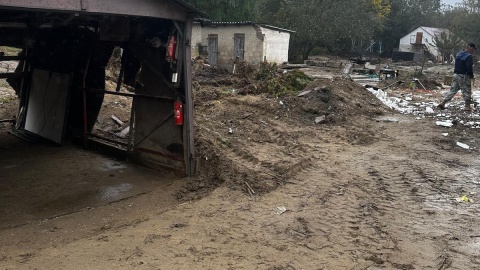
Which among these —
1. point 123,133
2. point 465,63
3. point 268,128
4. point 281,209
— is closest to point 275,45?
point 465,63

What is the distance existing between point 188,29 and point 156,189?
252 centimetres

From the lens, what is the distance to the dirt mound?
7.50 m

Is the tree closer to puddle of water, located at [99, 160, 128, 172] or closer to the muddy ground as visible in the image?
the muddy ground

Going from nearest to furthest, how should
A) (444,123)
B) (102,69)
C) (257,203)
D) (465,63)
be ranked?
1. (257,203)
2. (102,69)
3. (444,123)
4. (465,63)

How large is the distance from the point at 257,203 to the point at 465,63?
407 inches

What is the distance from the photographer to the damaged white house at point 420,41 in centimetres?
4725

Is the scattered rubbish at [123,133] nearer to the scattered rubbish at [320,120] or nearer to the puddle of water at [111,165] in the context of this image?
the puddle of water at [111,165]

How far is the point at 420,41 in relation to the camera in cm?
4909

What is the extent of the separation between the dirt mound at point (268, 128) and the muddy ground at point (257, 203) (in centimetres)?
5

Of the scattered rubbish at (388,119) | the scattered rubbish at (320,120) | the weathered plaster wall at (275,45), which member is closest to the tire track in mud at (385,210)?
the scattered rubbish at (320,120)

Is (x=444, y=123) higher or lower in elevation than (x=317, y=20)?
lower

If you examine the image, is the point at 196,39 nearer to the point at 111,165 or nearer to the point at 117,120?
the point at 117,120

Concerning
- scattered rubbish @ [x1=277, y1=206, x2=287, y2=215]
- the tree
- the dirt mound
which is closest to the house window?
the dirt mound

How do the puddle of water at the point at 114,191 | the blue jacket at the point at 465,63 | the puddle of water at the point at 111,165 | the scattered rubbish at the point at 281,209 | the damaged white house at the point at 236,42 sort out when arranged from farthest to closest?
the damaged white house at the point at 236,42 → the blue jacket at the point at 465,63 → the puddle of water at the point at 111,165 → the puddle of water at the point at 114,191 → the scattered rubbish at the point at 281,209
